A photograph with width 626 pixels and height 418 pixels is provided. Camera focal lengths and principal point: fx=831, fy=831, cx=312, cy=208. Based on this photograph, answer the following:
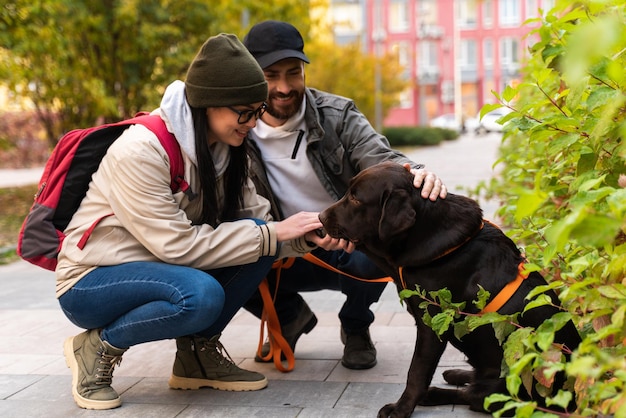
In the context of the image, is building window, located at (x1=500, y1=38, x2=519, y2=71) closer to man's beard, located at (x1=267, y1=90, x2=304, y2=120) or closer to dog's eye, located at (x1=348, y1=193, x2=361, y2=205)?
man's beard, located at (x1=267, y1=90, x2=304, y2=120)

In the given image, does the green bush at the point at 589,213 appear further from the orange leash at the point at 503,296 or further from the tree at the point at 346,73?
the tree at the point at 346,73

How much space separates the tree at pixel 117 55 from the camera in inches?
556

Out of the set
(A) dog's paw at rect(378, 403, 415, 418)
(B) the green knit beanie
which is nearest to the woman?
(B) the green knit beanie

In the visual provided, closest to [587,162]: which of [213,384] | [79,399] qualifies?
[213,384]

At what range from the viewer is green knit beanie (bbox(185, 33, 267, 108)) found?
3545 millimetres

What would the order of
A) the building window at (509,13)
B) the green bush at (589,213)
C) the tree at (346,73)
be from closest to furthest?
the green bush at (589,213) → the tree at (346,73) → the building window at (509,13)

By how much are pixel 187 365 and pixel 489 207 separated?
746 centimetres

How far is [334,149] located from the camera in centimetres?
430

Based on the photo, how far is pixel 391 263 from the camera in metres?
3.50

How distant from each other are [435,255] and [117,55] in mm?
13263

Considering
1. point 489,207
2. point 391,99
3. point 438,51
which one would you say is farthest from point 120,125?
point 438,51

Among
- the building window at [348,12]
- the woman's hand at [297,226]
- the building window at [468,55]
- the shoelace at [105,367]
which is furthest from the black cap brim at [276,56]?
the building window at [468,55]

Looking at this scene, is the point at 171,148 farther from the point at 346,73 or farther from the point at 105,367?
the point at 346,73

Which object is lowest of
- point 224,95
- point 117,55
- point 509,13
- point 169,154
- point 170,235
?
point 509,13
